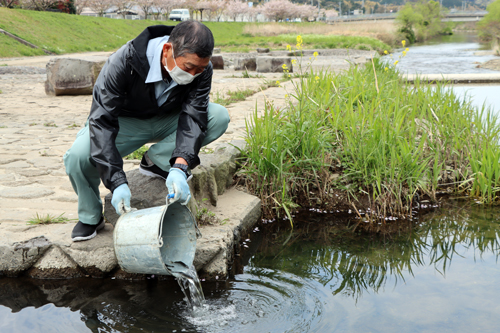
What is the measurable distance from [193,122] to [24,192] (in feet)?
5.12

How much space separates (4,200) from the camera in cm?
312

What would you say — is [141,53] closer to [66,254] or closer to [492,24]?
[66,254]

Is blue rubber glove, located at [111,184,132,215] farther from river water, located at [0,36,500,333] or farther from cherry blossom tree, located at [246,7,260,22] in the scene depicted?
cherry blossom tree, located at [246,7,260,22]

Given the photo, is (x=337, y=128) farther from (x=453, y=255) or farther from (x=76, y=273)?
(x=76, y=273)

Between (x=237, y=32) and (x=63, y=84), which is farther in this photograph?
(x=237, y=32)

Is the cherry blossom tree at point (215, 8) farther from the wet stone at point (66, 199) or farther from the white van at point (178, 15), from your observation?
the wet stone at point (66, 199)

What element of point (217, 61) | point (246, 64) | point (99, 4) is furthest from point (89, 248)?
point (99, 4)

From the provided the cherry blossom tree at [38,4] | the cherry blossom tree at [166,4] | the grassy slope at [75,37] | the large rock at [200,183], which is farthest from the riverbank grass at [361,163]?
the cherry blossom tree at [166,4]

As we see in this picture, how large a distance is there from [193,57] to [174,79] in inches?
8.0

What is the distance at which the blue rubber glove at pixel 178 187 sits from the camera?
2.20m

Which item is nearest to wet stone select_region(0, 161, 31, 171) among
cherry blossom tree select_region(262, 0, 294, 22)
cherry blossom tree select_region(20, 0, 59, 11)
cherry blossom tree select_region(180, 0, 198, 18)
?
cherry blossom tree select_region(20, 0, 59, 11)

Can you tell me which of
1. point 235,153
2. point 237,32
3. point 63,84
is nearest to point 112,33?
point 237,32

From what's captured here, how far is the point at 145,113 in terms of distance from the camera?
260 centimetres

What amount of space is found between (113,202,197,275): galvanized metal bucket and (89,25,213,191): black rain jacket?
0.23 metres
